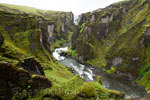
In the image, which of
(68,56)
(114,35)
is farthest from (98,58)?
(68,56)

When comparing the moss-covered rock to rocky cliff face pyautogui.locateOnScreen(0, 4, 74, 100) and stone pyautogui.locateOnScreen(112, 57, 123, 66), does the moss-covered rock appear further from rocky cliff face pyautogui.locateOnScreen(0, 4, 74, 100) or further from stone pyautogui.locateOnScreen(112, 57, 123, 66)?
stone pyautogui.locateOnScreen(112, 57, 123, 66)

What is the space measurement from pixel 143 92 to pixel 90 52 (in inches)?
1640

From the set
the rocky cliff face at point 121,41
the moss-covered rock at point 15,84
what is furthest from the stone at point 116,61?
the moss-covered rock at point 15,84

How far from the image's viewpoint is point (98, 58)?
7388 centimetres

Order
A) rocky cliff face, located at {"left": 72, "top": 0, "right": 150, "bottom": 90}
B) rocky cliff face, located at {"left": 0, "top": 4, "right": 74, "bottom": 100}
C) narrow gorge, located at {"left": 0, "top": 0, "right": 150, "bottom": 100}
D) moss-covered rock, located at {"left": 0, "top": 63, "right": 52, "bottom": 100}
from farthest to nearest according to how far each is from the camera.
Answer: rocky cliff face, located at {"left": 72, "top": 0, "right": 150, "bottom": 90}, narrow gorge, located at {"left": 0, "top": 0, "right": 150, "bottom": 100}, rocky cliff face, located at {"left": 0, "top": 4, "right": 74, "bottom": 100}, moss-covered rock, located at {"left": 0, "top": 63, "right": 52, "bottom": 100}

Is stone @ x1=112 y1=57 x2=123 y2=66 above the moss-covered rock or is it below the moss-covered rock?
below

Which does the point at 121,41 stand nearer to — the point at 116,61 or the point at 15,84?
the point at 116,61

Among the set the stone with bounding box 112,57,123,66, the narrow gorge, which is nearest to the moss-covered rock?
the narrow gorge

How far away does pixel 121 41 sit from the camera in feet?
205

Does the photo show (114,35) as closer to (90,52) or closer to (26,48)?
(90,52)

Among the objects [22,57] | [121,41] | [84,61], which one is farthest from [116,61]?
[22,57]

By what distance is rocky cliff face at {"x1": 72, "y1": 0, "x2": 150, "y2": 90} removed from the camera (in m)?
52.1

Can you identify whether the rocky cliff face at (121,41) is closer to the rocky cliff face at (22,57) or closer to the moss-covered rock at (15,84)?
the rocky cliff face at (22,57)

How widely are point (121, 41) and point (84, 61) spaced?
26.5 m
